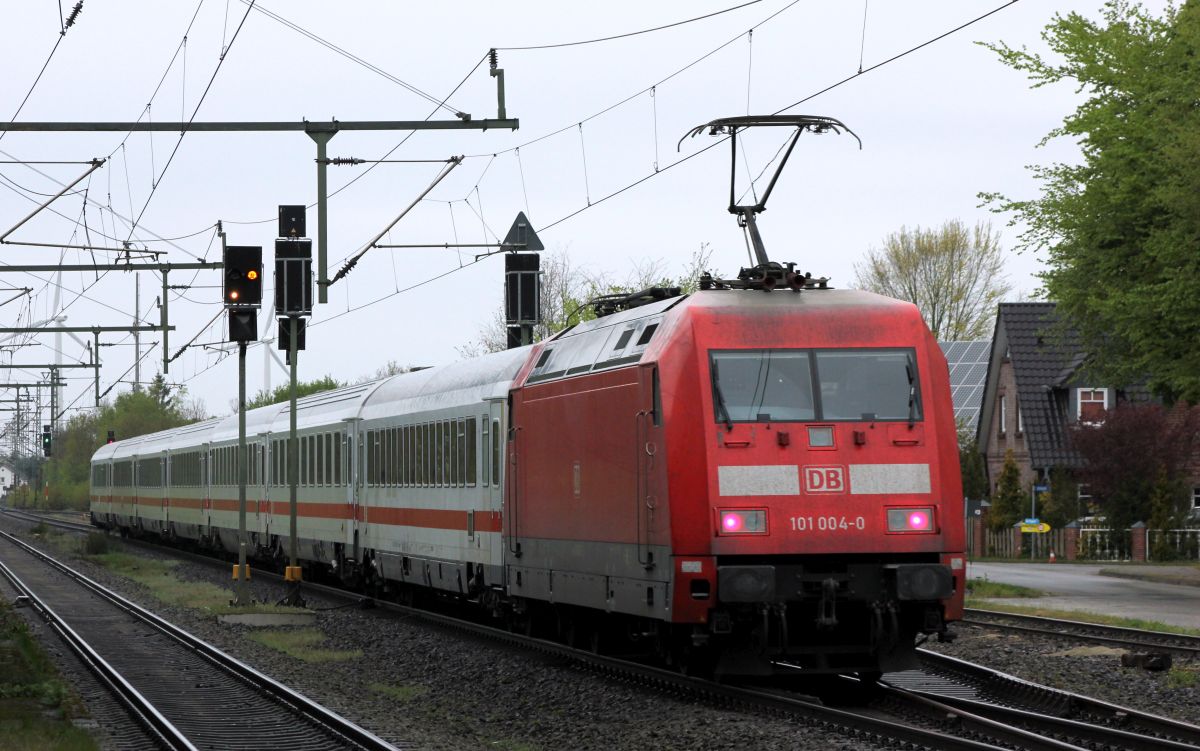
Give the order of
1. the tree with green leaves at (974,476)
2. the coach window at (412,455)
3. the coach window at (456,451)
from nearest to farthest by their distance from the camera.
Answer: the coach window at (456,451), the coach window at (412,455), the tree with green leaves at (974,476)

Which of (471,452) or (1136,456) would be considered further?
(1136,456)

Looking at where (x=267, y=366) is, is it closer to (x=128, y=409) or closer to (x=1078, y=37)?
(x=128, y=409)

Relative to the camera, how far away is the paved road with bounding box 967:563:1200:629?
25.2m

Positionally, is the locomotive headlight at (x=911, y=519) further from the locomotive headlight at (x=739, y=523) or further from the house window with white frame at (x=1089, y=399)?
the house window with white frame at (x=1089, y=399)

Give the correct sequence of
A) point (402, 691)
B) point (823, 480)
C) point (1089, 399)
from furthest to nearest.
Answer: point (1089, 399) → point (402, 691) → point (823, 480)

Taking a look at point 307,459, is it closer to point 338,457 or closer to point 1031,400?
point 338,457

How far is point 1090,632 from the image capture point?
20297 mm

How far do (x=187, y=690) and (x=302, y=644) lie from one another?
4564 millimetres

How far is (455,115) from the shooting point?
20703 mm

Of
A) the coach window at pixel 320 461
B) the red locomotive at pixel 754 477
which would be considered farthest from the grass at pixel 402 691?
the coach window at pixel 320 461

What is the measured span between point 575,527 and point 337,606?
11245 millimetres

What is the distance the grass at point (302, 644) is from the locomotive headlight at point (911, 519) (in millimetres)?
7828

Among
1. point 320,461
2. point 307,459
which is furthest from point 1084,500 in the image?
point 320,461

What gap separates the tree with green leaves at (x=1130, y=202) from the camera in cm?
3034
